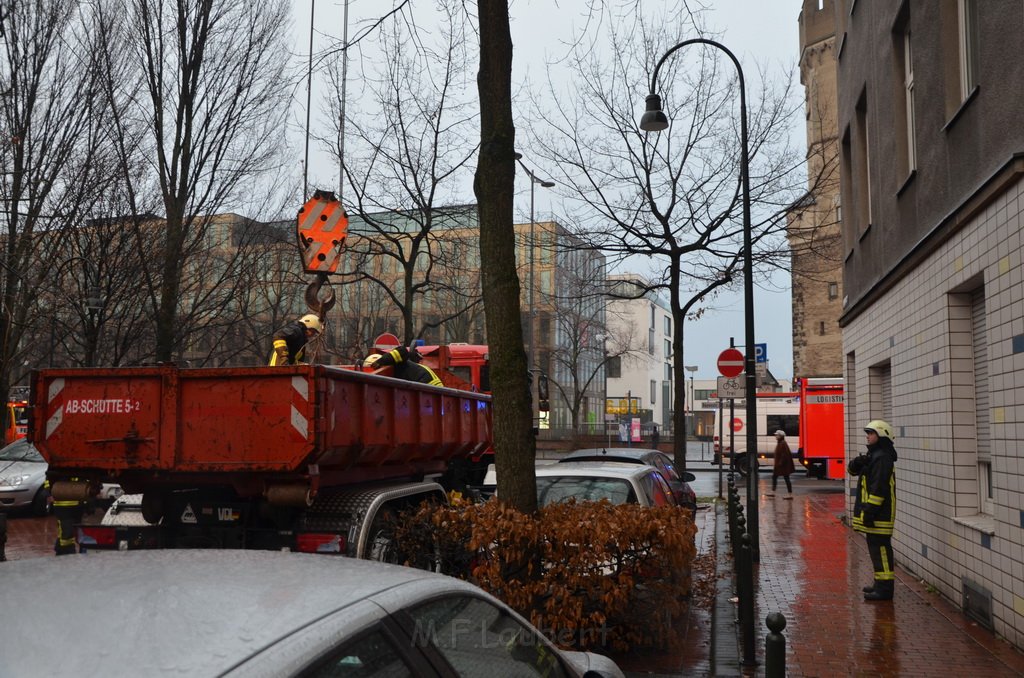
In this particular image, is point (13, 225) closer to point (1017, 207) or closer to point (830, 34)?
point (1017, 207)

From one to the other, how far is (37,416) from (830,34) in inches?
1750

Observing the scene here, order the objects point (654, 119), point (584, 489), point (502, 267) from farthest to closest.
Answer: point (654, 119) < point (584, 489) < point (502, 267)

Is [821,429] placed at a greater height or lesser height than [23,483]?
greater

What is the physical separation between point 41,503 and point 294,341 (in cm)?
1137

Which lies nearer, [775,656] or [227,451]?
[775,656]

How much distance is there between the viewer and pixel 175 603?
7.23ft

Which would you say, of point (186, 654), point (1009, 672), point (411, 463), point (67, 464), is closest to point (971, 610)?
point (1009, 672)

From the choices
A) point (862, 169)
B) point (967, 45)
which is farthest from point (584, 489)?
point (862, 169)

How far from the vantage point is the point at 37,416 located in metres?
7.10

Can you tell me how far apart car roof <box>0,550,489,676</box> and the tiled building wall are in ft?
20.4

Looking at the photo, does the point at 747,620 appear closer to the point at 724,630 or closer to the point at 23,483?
the point at 724,630

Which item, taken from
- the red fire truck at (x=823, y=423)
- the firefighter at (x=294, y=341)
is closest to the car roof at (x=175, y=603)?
the firefighter at (x=294, y=341)

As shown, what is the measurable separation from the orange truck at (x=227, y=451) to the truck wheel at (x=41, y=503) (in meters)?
10.5

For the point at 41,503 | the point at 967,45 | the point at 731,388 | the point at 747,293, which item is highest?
the point at 967,45
